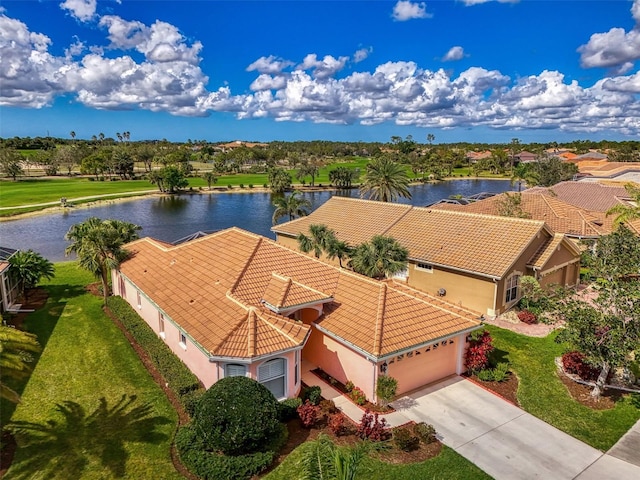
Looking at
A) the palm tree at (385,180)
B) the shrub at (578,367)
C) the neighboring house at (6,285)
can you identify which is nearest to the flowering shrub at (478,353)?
the shrub at (578,367)

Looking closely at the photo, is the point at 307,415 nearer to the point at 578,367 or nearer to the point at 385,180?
the point at 578,367

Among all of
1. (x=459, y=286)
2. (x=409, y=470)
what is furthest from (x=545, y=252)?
(x=409, y=470)

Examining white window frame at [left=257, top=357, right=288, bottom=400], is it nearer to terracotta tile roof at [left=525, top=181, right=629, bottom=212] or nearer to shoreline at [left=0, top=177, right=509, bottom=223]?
terracotta tile roof at [left=525, top=181, right=629, bottom=212]

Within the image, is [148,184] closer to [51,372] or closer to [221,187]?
[221,187]

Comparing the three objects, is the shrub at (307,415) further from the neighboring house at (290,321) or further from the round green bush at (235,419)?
the round green bush at (235,419)

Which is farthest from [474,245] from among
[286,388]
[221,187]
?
[221,187]
